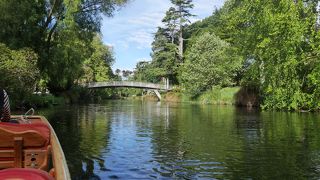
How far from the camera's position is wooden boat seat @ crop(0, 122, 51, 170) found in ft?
23.9

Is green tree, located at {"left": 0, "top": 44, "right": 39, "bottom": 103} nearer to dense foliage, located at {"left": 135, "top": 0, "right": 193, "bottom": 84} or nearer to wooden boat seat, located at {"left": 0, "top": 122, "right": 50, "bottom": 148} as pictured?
wooden boat seat, located at {"left": 0, "top": 122, "right": 50, "bottom": 148}

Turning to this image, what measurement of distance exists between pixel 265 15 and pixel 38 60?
62.6 ft


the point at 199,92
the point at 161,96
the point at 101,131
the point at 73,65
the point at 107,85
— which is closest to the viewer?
the point at 101,131

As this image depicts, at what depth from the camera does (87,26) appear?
36.2 metres

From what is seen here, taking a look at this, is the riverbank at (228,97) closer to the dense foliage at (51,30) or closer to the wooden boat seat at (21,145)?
the dense foliage at (51,30)

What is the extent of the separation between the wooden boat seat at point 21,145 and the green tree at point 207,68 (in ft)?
161

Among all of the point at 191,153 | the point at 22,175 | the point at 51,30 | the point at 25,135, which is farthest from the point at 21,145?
the point at 51,30

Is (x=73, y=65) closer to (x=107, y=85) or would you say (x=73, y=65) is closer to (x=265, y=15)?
(x=265, y=15)

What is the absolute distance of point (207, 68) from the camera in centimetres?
6012

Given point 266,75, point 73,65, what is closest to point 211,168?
point 266,75

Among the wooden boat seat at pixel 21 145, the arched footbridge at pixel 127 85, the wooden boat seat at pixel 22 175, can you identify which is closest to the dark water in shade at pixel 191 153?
the wooden boat seat at pixel 21 145

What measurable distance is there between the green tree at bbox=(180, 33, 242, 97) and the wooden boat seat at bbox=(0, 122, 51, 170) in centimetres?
4904

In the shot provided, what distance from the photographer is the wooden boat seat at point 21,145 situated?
287 inches

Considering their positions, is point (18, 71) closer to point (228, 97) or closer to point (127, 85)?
point (228, 97)
